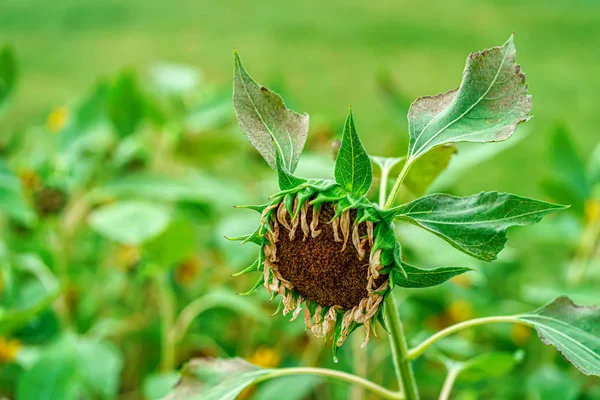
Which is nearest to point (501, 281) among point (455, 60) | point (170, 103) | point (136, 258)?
point (136, 258)

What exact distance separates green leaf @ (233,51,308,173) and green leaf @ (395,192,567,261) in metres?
0.07

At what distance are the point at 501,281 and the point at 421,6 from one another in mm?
2040

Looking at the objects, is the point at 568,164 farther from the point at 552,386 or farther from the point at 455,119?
the point at 455,119

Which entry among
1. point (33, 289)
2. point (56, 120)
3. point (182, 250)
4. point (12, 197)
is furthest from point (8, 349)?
point (56, 120)

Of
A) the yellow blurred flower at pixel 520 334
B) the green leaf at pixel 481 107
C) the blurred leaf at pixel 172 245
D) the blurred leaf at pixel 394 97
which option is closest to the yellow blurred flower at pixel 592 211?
the yellow blurred flower at pixel 520 334

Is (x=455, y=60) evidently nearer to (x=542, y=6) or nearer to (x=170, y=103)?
(x=542, y=6)

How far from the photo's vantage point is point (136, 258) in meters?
0.94

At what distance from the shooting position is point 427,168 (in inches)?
18.0

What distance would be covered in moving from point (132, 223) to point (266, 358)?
265mm

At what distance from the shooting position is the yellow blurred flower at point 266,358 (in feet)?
2.97

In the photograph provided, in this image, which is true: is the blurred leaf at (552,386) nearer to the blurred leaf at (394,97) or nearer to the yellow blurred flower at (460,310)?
the yellow blurred flower at (460,310)

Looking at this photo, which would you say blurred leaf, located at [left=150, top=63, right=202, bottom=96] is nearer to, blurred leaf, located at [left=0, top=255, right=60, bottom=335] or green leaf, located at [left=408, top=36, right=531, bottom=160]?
blurred leaf, located at [left=0, top=255, right=60, bottom=335]

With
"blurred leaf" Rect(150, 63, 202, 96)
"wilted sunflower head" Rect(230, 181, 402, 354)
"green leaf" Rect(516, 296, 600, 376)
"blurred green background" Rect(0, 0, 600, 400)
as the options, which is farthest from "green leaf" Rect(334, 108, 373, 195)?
"blurred leaf" Rect(150, 63, 202, 96)

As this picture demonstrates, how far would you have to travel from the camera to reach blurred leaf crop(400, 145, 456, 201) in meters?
0.44
